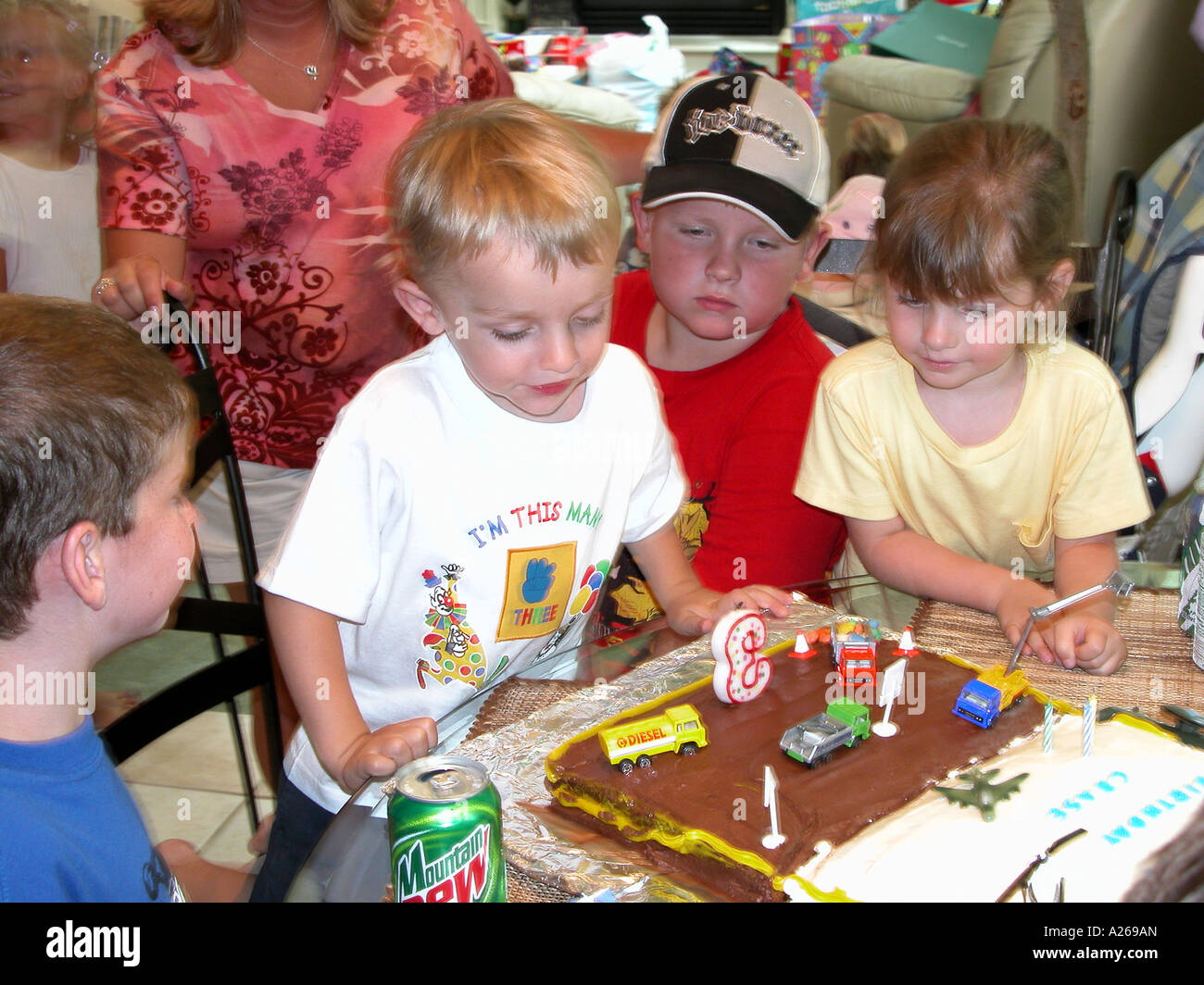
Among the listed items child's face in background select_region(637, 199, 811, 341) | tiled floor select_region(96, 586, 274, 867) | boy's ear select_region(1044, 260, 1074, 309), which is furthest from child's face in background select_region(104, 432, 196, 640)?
tiled floor select_region(96, 586, 274, 867)

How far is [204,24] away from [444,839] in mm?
1340

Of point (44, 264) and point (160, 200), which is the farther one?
point (44, 264)

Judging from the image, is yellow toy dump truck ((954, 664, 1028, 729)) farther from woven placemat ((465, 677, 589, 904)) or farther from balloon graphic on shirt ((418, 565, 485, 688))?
balloon graphic on shirt ((418, 565, 485, 688))

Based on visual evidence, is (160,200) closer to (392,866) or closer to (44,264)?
(44,264)

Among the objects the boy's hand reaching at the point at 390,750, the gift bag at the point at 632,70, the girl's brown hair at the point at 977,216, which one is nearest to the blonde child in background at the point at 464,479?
the boy's hand reaching at the point at 390,750

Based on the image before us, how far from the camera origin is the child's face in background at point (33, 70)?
234 cm

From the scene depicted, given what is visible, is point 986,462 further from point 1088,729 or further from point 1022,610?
point 1088,729

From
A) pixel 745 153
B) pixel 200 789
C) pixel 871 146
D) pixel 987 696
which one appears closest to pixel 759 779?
pixel 987 696

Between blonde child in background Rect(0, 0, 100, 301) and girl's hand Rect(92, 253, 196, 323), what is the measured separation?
1034 millimetres

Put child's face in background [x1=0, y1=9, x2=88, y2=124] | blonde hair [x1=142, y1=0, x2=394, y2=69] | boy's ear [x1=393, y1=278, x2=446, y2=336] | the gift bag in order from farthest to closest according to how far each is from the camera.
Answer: the gift bag → child's face in background [x1=0, y1=9, x2=88, y2=124] → blonde hair [x1=142, y1=0, x2=394, y2=69] → boy's ear [x1=393, y1=278, x2=446, y2=336]

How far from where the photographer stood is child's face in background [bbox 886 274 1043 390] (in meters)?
1.47

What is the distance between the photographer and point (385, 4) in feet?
5.89
